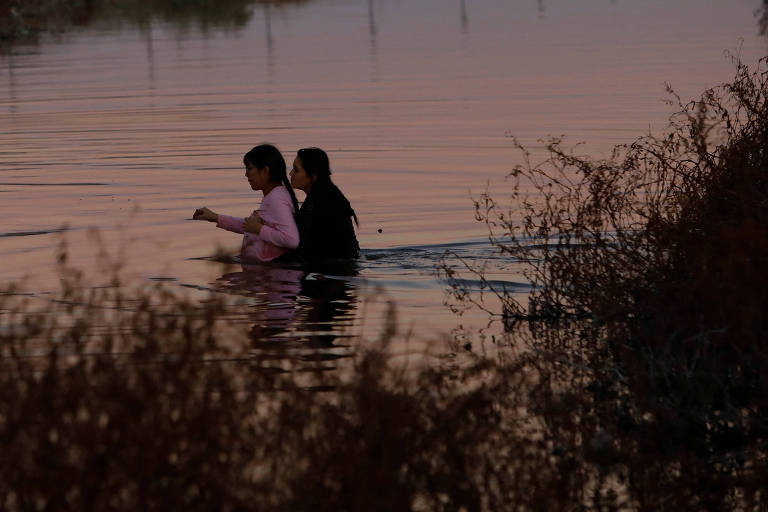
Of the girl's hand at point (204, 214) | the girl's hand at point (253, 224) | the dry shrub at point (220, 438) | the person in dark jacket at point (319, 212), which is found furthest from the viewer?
the person in dark jacket at point (319, 212)

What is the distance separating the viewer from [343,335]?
1075 centimetres

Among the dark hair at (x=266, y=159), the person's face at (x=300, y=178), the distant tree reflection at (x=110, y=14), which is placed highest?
the distant tree reflection at (x=110, y=14)

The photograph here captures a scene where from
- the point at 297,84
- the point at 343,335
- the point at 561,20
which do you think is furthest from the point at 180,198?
the point at 561,20

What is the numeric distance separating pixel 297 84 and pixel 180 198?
19547 mm

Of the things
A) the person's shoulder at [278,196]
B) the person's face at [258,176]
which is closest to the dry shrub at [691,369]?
the person's shoulder at [278,196]

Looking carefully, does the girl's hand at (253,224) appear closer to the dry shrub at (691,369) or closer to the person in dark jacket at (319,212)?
the person in dark jacket at (319,212)

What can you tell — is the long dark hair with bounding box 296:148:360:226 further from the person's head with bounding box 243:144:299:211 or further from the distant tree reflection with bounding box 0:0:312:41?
the distant tree reflection with bounding box 0:0:312:41

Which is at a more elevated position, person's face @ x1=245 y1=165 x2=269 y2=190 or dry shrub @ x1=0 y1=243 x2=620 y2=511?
person's face @ x1=245 y1=165 x2=269 y2=190

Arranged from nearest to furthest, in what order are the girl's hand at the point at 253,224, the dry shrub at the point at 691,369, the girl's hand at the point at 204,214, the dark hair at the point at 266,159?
the dry shrub at the point at 691,369
the girl's hand at the point at 204,214
the dark hair at the point at 266,159
the girl's hand at the point at 253,224

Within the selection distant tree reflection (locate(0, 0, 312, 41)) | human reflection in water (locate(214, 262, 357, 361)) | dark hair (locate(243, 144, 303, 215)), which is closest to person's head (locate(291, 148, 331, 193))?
dark hair (locate(243, 144, 303, 215))

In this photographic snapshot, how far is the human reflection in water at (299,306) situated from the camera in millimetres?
10398

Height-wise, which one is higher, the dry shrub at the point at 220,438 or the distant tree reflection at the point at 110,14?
the distant tree reflection at the point at 110,14

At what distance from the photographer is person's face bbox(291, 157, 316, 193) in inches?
519

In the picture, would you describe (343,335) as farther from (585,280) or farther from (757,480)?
(757,480)
